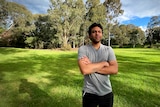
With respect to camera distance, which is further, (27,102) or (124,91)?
(124,91)

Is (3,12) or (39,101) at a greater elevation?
(3,12)

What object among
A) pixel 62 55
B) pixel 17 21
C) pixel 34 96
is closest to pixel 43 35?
pixel 17 21

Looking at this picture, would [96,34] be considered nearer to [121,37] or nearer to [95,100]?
[95,100]

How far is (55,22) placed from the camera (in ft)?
113

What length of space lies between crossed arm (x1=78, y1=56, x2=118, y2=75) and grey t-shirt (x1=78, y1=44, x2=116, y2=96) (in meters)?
0.06

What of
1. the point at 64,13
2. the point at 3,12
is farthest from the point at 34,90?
the point at 64,13

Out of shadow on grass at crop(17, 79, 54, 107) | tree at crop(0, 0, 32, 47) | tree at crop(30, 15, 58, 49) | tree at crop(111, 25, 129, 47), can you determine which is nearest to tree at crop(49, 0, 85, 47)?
tree at crop(30, 15, 58, 49)

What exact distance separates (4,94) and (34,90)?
37.4 inches

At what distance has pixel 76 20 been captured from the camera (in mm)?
34781

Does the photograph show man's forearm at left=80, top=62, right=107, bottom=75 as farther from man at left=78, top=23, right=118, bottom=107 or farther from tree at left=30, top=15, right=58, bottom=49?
tree at left=30, top=15, right=58, bottom=49

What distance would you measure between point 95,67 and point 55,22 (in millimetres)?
32884

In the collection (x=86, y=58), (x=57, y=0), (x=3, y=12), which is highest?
(x=57, y=0)

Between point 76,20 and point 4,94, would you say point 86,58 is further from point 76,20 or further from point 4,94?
point 76,20

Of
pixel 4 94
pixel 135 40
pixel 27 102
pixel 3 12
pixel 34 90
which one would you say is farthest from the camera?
pixel 135 40
